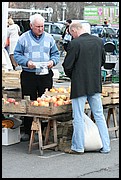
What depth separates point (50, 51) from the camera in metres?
8.55

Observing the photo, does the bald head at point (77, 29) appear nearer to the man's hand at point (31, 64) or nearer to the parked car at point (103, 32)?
the man's hand at point (31, 64)

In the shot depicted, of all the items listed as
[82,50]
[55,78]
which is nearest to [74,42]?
[82,50]

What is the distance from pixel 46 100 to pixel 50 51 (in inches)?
35.1

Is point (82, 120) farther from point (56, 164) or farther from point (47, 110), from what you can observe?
point (56, 164)

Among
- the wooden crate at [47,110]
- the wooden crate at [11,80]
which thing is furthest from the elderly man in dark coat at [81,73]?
the wooden crate at [11,80]

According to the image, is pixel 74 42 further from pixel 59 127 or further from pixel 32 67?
pixel 59 127

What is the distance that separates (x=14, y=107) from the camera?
791cm

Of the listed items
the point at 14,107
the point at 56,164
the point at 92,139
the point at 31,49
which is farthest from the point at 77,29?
the point at 56,164

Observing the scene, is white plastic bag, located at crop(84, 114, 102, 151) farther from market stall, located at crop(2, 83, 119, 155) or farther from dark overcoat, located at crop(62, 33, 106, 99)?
dark overcoat, located at crop(62, 33, 106, 99)

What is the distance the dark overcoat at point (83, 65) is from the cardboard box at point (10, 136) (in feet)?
4.07

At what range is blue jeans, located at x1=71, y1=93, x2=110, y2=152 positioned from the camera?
7684mm

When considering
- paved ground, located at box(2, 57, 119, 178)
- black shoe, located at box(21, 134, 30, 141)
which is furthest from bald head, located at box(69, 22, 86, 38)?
black shoe, located at box(21, 134, 30, 141)

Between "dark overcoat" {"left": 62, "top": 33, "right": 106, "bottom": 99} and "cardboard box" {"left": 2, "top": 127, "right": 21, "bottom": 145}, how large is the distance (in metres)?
1.24

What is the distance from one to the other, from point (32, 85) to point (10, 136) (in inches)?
34.0
